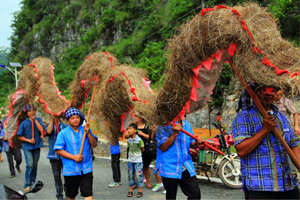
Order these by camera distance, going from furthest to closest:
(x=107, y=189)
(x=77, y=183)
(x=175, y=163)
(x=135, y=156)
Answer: (x=107, y=189)
(x=135, y=156)
(x=77, y=183)
(x=175, y=163)

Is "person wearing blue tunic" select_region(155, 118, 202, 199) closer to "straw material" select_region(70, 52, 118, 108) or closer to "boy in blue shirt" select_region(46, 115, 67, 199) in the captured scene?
"boy in blue shirt" select_region(46, 115, 67, 199)

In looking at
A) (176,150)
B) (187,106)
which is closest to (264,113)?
(187,106)

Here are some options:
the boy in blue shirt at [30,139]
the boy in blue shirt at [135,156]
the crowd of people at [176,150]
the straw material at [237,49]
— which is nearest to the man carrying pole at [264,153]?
the crowd of people at [176,150]

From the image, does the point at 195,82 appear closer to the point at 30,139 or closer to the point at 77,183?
the point at 77,183

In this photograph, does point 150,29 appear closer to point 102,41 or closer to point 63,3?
point 102,41

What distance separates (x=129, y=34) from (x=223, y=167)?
21.4 metres

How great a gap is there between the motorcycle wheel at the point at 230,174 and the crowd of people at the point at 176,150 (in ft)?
4.32

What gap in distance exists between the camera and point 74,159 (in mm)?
4277

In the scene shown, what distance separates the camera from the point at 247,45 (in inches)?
102

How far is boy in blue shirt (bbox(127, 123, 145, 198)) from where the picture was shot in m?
5.88

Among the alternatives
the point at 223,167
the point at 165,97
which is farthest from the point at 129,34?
the point at 165,97

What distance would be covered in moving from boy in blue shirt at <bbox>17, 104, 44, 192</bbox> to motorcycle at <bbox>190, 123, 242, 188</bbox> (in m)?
3.23

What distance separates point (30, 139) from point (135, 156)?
2205 millimetres

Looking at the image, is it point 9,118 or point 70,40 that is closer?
point 9,118
